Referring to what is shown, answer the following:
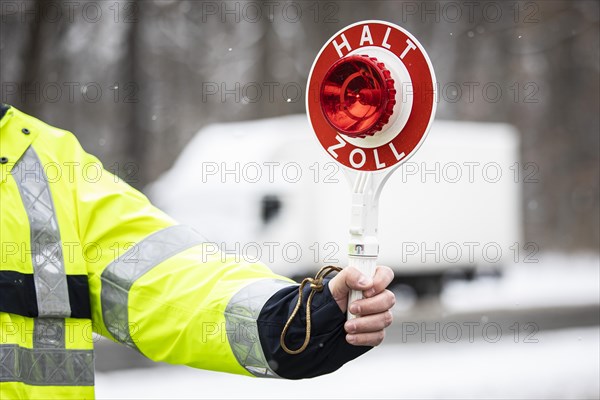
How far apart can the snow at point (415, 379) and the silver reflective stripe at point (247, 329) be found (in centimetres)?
516

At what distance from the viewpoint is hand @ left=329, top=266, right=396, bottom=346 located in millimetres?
2354

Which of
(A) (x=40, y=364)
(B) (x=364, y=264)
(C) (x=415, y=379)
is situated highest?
(B) (x=364, y=264)

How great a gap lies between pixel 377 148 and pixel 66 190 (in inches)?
34.0

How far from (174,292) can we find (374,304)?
2.04 feet

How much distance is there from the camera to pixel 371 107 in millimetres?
2369

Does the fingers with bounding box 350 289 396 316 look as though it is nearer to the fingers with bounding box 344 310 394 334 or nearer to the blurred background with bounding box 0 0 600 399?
the fingers with bounding box 344 310 394 334

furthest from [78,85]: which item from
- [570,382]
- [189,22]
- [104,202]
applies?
[104,202]

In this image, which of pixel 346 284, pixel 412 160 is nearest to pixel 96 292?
pixel 346 284

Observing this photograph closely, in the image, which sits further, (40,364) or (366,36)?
(40,364)

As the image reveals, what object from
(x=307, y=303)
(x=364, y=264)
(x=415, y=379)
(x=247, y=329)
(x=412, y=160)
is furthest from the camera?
(x=412, y=160)

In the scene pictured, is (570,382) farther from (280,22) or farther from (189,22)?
(280,22)

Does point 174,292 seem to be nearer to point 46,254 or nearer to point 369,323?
point 46,254

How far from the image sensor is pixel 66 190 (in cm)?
273

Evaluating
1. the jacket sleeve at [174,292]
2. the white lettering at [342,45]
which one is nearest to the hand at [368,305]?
the jacket sleeve at [174,292]
